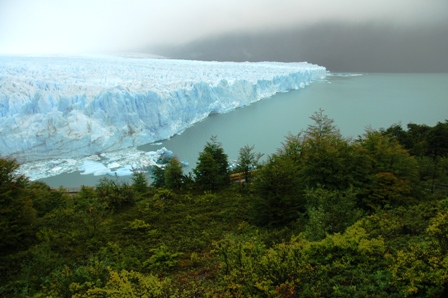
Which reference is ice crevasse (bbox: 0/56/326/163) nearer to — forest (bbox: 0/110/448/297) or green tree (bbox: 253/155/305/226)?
forest (bbox: 0/110/448/297)

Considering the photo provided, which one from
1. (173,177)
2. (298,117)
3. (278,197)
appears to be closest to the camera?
(278,197)

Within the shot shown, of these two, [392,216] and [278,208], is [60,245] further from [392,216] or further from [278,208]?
[392,216]

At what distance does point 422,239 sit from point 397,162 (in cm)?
331

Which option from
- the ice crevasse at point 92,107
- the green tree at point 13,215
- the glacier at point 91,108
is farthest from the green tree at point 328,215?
the ice crevasse at point 92,107

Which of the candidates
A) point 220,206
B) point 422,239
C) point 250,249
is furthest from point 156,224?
point 422,239

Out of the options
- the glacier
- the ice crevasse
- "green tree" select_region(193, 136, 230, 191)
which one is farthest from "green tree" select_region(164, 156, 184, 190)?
the ice crevasse

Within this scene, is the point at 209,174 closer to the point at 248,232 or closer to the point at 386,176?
the point at 248,232

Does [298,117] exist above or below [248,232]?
above

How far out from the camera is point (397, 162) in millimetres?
7012

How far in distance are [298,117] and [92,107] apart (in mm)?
12293

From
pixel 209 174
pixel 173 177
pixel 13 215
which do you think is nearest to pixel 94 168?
pixel 173 177

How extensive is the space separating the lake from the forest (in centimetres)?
554

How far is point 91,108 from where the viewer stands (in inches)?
658

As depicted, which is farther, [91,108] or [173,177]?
[91,108]
